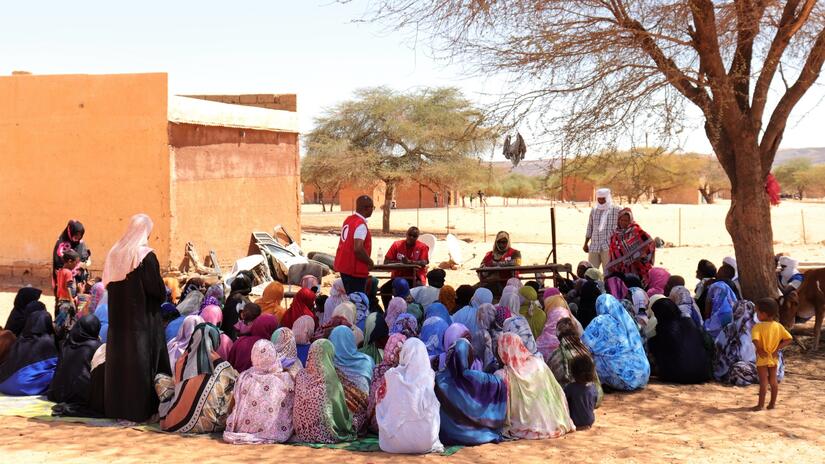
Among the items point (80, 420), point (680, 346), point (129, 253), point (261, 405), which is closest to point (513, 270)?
point (680, 346)

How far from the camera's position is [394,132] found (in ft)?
100

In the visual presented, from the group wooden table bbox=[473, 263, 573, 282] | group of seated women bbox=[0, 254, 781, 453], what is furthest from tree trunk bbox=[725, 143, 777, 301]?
wooden table bbox=[473, 263, 573, 282]

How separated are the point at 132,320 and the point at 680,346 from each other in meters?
4.14

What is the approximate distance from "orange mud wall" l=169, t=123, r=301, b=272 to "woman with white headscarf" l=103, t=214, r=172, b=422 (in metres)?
7.48

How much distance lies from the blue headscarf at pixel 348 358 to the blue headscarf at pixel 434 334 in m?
0.55

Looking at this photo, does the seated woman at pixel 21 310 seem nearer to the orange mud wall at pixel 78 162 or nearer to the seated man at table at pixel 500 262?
the seated man at table at pixel 500 262

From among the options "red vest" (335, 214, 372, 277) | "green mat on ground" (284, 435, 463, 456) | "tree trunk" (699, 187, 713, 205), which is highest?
"tree trunk" (699, 187, 713, 205)

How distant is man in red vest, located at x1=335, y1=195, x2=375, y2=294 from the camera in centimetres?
839

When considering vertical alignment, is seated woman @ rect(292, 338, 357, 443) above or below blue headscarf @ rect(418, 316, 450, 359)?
below

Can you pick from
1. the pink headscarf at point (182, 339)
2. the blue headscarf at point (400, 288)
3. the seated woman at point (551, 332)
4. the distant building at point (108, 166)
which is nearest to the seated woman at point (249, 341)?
the pink headscarf at point (182, 339)

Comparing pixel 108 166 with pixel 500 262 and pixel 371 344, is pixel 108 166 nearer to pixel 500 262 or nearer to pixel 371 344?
pixel 500 262

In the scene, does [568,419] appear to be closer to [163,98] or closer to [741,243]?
[741,243]

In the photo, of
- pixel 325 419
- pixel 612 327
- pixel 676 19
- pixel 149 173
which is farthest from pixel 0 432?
pixel 149 173

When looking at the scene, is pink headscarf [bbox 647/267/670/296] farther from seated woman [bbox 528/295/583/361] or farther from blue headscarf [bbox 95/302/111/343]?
blue headscarf [bbox 95/302/111/343]
